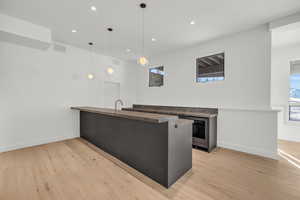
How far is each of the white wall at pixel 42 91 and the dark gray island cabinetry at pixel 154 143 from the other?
7.55 feet

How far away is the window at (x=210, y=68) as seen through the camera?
3.94 m

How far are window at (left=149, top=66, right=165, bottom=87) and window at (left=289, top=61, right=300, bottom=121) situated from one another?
171 inches

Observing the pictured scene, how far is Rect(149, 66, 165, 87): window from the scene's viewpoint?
537cm

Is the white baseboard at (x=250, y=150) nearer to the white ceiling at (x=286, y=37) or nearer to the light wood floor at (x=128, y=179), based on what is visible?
the light wood floor at (x=128, y=179)

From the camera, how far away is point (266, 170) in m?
2.51

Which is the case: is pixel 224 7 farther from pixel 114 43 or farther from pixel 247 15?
pixel 114 43

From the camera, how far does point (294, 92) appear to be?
433cm

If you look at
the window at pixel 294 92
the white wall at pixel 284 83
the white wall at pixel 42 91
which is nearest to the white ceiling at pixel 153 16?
→ the white wall at pixel 42 91

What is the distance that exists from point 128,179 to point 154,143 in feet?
2.55

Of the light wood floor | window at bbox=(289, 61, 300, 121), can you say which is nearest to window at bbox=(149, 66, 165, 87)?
the light wood floor

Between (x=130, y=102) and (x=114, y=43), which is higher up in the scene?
(x=114, y=43)

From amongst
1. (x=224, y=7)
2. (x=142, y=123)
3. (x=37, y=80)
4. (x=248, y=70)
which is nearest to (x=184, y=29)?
(x=224, y=7)

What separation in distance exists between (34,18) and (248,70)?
17.7 ft

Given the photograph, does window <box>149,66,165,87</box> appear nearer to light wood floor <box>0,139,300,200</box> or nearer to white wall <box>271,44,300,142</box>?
light wood floor <box>0,139,300,200</box>
